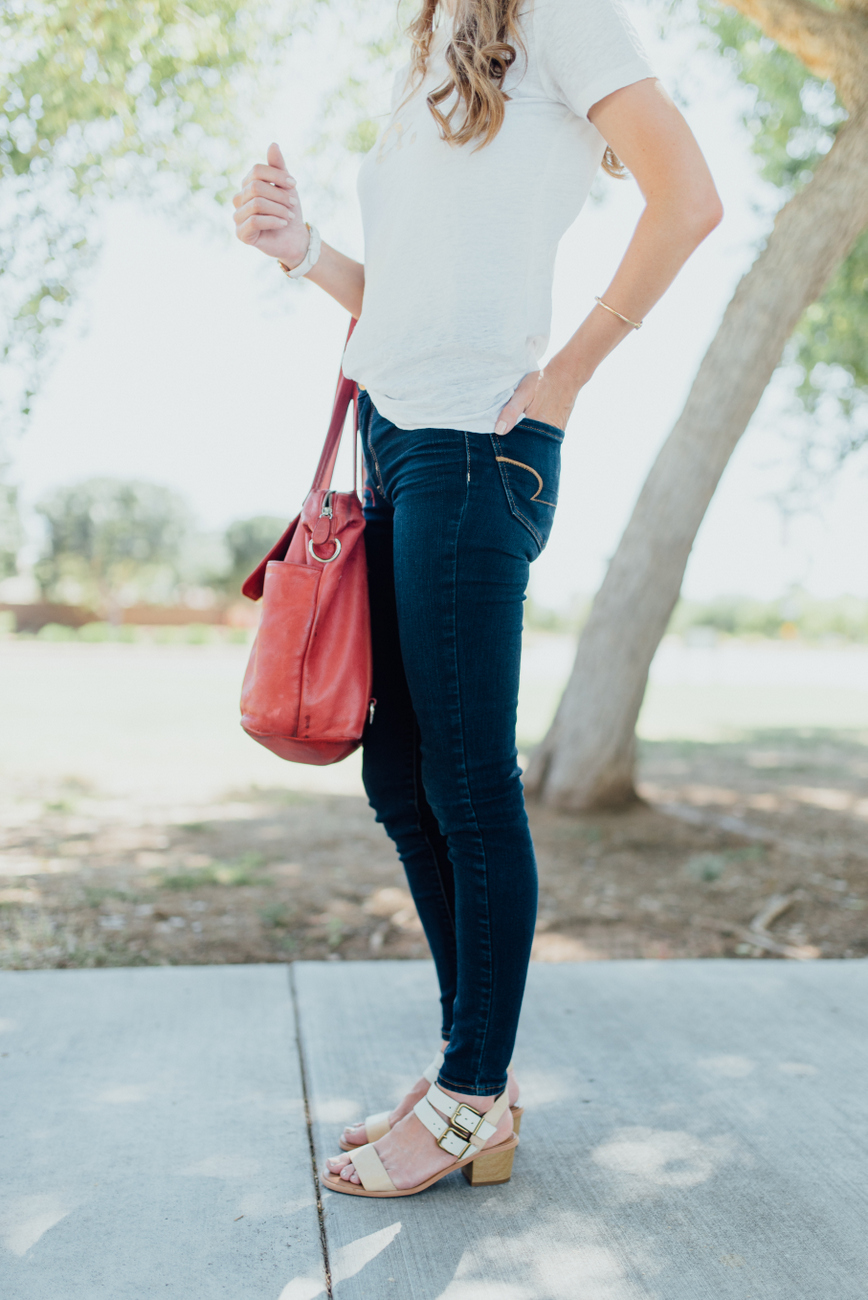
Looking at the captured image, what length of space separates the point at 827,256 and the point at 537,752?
2642mm

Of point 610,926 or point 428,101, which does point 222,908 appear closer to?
point 610,926

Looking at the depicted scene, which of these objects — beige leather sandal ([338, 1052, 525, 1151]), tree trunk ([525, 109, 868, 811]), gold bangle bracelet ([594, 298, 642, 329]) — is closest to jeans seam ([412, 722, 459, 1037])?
beige leather sandal ([338, 1052, 525, 1151])

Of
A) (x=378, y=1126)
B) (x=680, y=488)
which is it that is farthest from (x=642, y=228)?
(x=680, y=488)

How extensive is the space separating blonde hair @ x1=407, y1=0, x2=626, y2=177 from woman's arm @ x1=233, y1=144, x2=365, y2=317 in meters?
0.27

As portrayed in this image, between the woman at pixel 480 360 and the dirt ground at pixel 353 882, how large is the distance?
153cm

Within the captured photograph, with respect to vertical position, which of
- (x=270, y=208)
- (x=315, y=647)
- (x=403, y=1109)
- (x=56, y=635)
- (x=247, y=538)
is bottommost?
(x=56, y=635)

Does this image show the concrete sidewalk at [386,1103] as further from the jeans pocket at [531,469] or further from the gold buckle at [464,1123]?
the jeans pocket at [531,469]

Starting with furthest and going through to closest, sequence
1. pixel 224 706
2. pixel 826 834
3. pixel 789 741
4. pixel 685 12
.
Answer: pixel 224 706 → pixel 789 741 → pixel 685 12 → pixel 826 834

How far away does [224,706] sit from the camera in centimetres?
1173

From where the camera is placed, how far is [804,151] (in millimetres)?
5945

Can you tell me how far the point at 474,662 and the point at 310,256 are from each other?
770mm

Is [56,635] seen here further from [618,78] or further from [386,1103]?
[618,78]

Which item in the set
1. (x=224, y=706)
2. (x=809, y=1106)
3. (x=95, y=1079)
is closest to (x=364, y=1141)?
(x=95, y=1079)

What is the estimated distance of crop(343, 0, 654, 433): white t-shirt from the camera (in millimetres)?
1427
